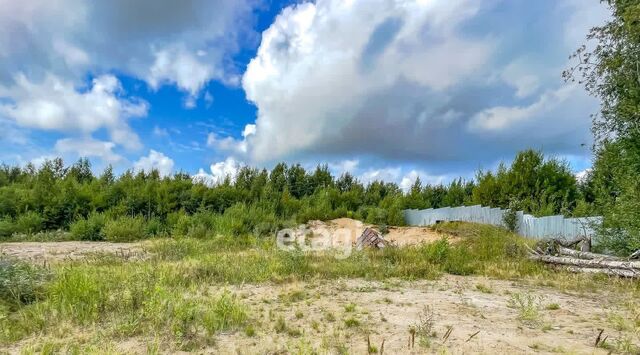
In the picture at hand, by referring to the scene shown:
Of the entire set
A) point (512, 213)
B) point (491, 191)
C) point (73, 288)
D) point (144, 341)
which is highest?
point (491, 191)

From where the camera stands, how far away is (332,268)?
26.5ft

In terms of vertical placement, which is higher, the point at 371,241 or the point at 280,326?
the point at 371,241

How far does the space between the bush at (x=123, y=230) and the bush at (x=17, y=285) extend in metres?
10.1

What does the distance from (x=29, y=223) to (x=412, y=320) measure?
679 inches

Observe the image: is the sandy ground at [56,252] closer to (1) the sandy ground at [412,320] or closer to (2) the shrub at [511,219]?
(1) the sandy ground at [412,320]

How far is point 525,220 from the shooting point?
1573cm

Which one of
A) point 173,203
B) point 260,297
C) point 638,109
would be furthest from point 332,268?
point 173,203

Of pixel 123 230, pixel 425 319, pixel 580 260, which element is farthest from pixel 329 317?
pixel 123 230

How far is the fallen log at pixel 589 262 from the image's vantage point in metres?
8.00

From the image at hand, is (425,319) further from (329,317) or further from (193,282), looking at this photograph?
(193,282)

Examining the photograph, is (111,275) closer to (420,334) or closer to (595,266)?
(420,334)

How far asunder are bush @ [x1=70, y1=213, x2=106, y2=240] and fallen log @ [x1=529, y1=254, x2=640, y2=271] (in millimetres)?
15046

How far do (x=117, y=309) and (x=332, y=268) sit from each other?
4.15m

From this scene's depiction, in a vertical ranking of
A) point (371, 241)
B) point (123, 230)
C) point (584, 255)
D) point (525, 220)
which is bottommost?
point (584, 255)
